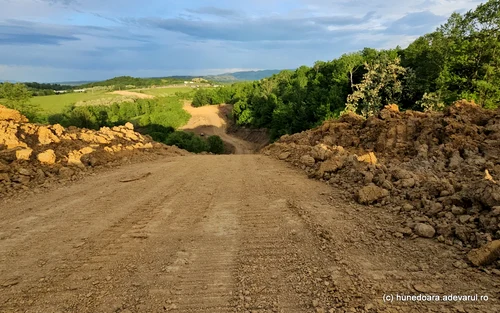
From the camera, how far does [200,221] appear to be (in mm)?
5188

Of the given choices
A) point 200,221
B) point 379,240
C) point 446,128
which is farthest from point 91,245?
point 446,128

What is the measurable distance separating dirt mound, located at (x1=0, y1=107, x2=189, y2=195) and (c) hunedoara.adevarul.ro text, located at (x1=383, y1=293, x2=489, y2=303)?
803cm

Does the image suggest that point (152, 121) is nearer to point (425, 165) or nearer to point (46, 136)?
point (46, 136)

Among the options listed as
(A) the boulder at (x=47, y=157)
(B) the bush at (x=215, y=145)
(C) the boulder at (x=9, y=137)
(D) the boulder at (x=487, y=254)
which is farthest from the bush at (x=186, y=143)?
(D) the boulder at (x=487, y=254)

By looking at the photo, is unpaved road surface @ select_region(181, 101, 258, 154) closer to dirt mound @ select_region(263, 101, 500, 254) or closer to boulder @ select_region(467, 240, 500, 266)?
dirt mound @ select_region(263, 101, 500, 254)

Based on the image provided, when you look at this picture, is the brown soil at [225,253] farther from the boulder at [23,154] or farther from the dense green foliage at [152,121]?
the dense green foliage at [152,121]

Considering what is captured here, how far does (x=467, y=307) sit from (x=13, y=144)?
11141 millimetres

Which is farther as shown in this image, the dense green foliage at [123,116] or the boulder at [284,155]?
the dense green foliage at [123,116]

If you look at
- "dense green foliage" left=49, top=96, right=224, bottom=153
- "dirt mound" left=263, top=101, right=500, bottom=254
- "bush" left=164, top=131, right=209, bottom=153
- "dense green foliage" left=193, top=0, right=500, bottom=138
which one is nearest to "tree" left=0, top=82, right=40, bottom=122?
"dense green foliage" left=49, top=96, right=224, bottom=153

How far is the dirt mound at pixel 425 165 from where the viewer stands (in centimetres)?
424

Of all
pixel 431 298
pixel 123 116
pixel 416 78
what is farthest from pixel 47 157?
pixel 123 116

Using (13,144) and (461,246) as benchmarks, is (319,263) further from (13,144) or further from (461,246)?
(13,144)

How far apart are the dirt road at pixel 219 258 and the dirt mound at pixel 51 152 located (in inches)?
55.5

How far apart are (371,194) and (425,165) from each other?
3065 millimetres
